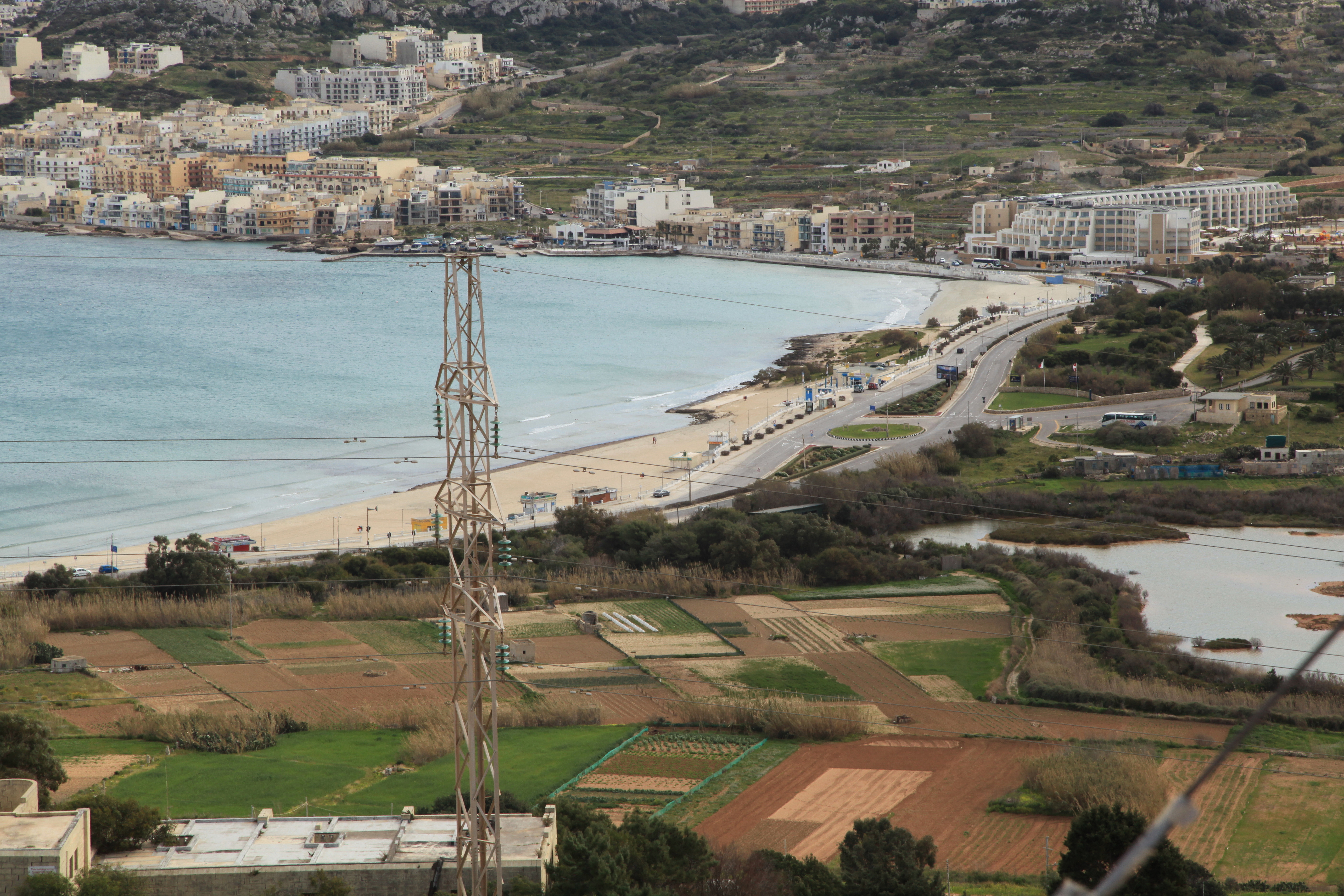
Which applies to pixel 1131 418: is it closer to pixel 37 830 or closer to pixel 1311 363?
pixel 1311 363

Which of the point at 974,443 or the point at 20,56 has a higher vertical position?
the point at 20,56

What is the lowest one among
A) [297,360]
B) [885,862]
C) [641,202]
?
[885,862]

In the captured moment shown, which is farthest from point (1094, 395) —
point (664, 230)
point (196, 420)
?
point (664, 230)

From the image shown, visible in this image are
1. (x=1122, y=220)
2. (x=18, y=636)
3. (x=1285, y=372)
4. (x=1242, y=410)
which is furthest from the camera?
(x=1122, y=220)

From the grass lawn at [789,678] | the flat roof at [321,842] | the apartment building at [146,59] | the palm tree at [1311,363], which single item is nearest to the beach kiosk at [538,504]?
the grass lawn at [789,678]

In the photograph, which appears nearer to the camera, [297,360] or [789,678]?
[789,678]

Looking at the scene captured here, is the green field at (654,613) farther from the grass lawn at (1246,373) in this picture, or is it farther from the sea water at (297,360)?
the grass lawn at (1246,373)

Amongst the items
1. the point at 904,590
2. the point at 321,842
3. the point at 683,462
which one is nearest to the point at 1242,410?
the point at 683,462

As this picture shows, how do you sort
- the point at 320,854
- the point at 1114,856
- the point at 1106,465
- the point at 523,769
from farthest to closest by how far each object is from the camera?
the point at 1106,465 → the point at 523,769 → the point at 320,854 → the point at 1114,856

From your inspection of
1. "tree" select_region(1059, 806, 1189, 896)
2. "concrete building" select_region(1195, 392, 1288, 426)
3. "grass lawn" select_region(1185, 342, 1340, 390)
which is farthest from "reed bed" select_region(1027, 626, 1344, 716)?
"grass lawn" select_region(1185, 342, 1340, 390)
